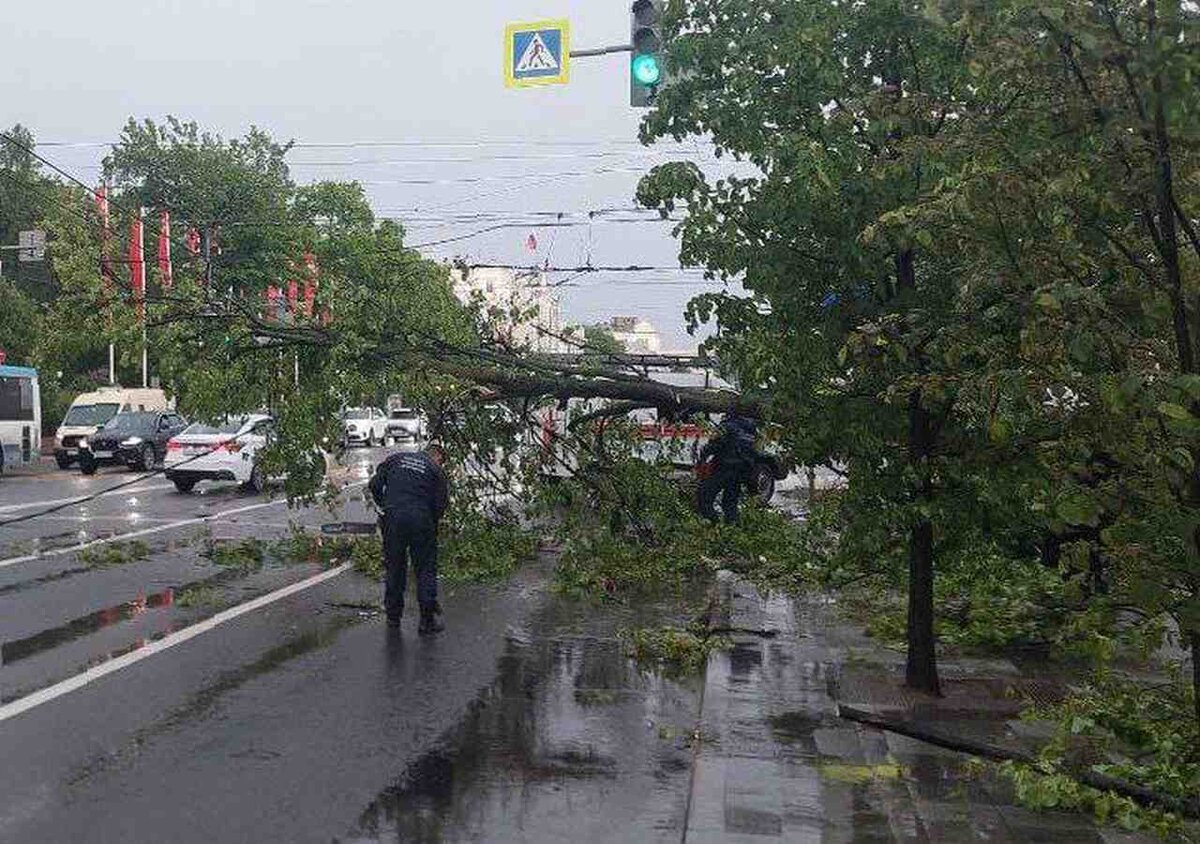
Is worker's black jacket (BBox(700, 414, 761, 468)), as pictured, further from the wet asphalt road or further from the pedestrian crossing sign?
the pedestrian crossing sign

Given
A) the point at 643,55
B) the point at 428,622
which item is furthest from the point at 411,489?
the point at 643,55

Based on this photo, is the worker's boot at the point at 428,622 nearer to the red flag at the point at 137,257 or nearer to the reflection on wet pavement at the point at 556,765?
the reflection on wet pavement at the point at 556,765

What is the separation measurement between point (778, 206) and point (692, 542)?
7.31 metres

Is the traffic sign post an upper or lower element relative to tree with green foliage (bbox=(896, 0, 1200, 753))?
upper

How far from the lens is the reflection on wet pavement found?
6.02 meters

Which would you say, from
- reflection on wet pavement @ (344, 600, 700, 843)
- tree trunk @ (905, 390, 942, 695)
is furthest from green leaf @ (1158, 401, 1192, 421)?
tree trunk @ (905, 390, 942, 695)

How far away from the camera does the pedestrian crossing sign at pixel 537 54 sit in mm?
12273

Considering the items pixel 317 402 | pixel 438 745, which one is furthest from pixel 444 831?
pixel 317 402

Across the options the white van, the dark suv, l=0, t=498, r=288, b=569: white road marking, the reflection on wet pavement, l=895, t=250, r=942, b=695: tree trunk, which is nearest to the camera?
the reflection on wet pavement

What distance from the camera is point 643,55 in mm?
11906

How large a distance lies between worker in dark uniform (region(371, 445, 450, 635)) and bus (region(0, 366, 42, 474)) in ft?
79.5

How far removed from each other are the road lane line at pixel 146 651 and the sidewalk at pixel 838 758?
389 centimetres

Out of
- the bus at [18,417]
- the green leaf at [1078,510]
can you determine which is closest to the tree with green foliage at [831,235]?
the green leaf at [1078,510]

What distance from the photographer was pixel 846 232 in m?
8.09
